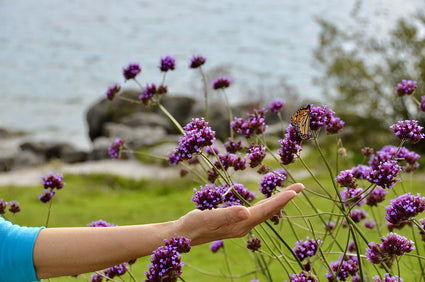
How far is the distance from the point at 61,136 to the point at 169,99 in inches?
218

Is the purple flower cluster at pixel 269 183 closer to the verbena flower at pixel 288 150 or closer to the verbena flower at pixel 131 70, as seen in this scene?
the verbena flower at pixel 288 150

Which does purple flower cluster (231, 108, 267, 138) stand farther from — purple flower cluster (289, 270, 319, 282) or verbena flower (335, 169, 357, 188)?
purple flower cluster (289, 270, 319, 282)

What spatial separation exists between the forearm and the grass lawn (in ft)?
8.20

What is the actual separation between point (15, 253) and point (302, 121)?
3.60 ft

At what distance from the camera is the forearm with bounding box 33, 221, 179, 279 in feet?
5.57

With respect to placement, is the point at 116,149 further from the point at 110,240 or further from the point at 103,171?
the point at 103,171

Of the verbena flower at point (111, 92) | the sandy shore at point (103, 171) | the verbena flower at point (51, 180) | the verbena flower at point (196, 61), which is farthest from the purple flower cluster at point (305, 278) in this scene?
the sandy shore at point (103, 171)

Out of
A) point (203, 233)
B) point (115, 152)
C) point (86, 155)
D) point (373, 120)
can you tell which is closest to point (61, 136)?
point (86, 155)

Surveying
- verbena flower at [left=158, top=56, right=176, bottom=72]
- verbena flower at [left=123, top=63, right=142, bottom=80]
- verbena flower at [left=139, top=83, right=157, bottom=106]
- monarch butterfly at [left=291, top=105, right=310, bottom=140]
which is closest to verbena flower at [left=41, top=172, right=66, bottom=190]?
verbena flower at [left=139, top=83, right=157, bottom=106]

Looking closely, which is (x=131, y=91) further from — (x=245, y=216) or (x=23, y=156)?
(x=245, y=216)

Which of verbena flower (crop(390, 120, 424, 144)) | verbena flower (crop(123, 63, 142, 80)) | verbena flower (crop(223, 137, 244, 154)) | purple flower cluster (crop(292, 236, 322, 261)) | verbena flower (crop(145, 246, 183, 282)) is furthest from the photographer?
verbena flower (crop(123, 63, 142, 80))

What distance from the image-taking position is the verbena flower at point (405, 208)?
5.52 feet

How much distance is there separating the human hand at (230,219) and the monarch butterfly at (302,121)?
0.72 feet

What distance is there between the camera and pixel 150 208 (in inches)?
273
